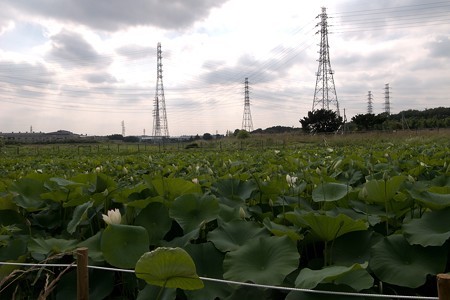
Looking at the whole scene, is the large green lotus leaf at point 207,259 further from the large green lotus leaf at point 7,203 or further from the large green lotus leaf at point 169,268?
the large green lotus leaf at point 7,203

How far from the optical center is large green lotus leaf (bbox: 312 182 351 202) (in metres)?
1.45

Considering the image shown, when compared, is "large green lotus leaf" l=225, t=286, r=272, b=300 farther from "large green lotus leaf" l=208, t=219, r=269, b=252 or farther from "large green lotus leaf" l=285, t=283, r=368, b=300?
"large green lotus leaf" l=208, t=219, r=269, b=252

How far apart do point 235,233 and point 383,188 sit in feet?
1.82

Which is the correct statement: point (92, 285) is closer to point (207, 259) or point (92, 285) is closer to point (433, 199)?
point (207, 259)

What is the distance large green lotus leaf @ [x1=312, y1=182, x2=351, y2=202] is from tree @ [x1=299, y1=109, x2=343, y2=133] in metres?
37.8

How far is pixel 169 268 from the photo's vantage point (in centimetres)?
88

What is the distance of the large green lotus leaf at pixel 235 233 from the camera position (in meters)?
1.16

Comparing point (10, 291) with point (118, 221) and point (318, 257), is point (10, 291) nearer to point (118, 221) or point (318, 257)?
point (118, 221)

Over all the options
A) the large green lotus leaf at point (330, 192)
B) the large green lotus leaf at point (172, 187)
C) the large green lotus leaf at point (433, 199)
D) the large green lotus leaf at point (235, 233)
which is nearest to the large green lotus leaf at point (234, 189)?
the large green lotus leaf at point (172, 187)

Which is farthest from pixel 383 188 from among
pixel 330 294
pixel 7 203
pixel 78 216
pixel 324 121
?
pixel 324 121

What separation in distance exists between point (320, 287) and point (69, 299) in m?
0.78

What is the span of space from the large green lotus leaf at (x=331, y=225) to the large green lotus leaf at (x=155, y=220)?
521mm

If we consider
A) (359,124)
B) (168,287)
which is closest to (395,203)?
(168,287)

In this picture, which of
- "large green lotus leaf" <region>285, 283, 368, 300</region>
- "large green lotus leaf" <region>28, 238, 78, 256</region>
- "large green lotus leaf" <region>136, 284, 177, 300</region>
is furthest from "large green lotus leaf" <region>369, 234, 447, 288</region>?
"large green lotus leaf" <region>28, 238, 78, 256</region>
